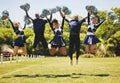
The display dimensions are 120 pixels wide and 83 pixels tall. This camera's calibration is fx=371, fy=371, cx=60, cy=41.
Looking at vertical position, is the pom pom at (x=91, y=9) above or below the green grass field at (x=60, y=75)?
above

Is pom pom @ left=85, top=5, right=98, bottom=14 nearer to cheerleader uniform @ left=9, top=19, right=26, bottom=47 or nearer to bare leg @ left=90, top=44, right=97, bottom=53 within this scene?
bare leg @ left=90, top=44, right=97, bottom=53

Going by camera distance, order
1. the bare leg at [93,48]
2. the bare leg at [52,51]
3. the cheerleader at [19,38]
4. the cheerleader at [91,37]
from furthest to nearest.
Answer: the bare leg at [93,48], the cheerleader at [19,38], the bare leg at [52,51], the cheerleader at [91,37]

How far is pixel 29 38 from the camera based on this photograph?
22.3m

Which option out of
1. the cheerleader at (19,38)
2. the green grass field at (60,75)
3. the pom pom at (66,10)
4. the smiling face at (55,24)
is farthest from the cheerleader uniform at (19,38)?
the pom pom at (66,10)

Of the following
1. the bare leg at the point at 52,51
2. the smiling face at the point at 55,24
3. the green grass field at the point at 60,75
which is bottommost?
the green grass field at the point at 60,75

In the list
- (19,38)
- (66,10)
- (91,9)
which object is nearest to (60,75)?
(19,38)

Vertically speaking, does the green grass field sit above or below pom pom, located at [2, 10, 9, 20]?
below

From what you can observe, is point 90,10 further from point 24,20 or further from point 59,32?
point 24,20

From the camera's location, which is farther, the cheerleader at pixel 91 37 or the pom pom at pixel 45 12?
the cheerleader at pixel 91 37

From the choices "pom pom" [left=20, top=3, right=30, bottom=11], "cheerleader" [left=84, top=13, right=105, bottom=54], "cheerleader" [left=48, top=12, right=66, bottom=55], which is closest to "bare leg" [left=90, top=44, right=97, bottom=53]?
"cheerleader" [left=84, top=13, right=105, bottom=54]

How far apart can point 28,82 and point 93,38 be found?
15.0 ft

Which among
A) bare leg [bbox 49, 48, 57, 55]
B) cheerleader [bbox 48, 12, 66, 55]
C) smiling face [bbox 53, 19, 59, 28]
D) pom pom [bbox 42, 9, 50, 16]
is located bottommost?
bare leg [bbox 49, 48, 57, 55]

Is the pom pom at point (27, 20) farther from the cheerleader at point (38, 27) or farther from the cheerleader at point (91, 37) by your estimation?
the cheerleader at point (91, 37)

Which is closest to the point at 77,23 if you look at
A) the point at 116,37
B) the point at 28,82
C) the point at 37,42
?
the point at 37,42
